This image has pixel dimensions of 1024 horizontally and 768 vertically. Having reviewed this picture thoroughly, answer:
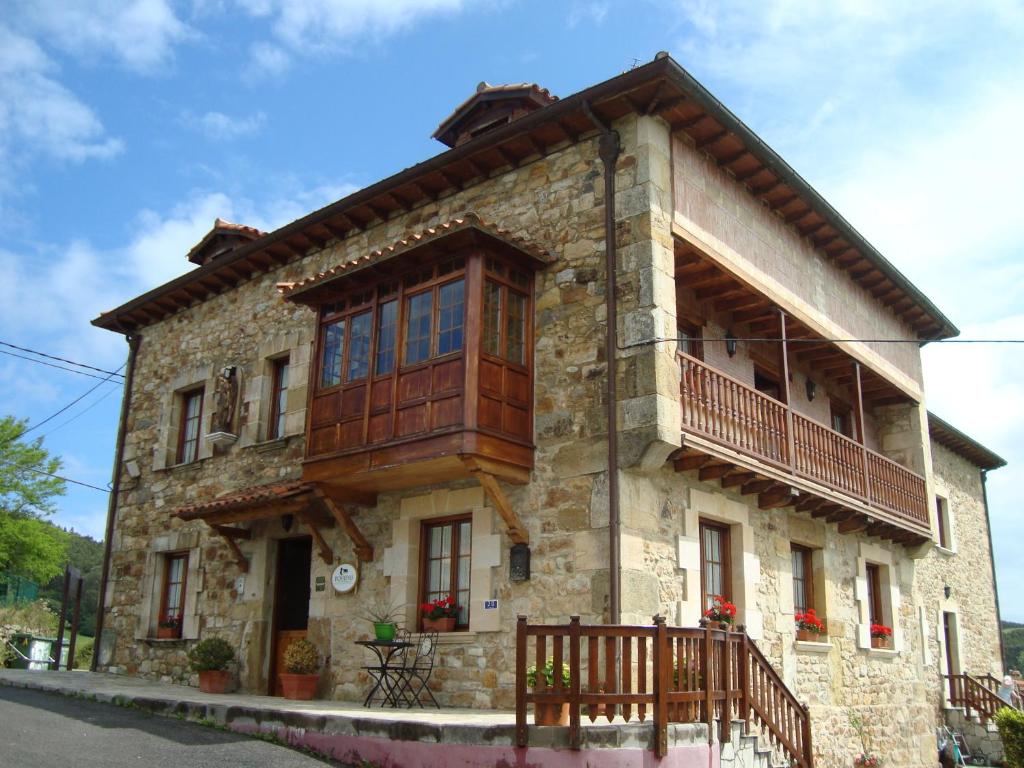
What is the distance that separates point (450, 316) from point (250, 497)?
3.70m

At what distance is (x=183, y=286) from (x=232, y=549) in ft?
15.2

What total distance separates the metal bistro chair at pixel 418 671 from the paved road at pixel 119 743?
2.05 metres

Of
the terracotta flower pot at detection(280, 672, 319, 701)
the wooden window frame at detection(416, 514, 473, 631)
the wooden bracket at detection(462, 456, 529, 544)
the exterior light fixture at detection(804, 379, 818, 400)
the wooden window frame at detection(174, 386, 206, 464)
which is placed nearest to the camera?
the wooden bracket at detection(462, 456, 529, 544)

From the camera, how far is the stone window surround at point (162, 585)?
1345 centimetres

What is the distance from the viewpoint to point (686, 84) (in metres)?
9.77

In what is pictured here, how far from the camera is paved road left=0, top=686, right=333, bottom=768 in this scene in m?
7.02

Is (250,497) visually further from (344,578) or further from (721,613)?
(721,613)

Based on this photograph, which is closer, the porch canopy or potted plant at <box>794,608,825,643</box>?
the porch canopy

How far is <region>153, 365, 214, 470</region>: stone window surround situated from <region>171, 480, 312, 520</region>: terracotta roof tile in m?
2.05

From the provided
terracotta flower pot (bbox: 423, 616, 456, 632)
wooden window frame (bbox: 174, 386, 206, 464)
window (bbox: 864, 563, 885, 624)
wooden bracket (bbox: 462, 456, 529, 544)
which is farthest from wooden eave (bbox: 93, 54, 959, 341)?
terracotta flower pot (bbox: 423, 616, 456, 632)

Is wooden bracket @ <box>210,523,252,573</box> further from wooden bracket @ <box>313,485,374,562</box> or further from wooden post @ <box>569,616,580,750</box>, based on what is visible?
wooden post @ <box>569,616,580,750</box>

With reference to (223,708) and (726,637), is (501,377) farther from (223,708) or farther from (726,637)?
(223,708)

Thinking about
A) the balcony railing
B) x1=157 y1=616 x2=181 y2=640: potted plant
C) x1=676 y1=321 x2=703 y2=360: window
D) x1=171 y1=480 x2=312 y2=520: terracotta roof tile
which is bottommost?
x1=157 y1=616 x2=181 y2=640: potted plant

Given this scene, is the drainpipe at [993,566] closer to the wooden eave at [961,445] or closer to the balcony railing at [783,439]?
the wooden eave at [961,445]
